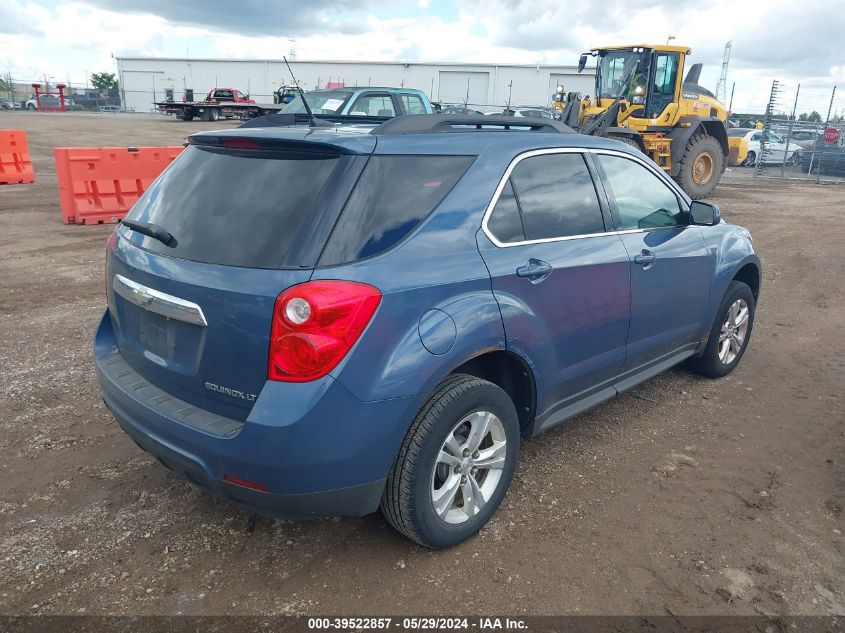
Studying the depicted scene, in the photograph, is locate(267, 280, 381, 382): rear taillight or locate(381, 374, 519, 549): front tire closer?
locate(267, 280, 381, 382): rear taillight

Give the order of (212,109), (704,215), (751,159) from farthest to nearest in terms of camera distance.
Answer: (212,109)
(751,159)
(704,215)

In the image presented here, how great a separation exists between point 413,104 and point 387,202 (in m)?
11.2

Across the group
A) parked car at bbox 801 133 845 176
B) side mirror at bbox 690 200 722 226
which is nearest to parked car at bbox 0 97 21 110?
parked car at bbox 801 133 845 176

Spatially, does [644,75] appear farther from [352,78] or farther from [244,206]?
[352,78]

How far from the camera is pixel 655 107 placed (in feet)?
47.8

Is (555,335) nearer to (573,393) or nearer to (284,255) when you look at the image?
(573,393)

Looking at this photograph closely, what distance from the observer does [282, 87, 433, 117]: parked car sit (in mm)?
12047

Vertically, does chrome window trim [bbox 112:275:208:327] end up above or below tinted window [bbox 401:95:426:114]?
below

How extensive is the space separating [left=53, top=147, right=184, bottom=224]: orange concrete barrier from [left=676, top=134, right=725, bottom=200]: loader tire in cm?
1086

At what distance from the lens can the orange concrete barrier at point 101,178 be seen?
9867 mm

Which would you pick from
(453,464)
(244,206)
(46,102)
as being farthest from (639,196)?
(46,102)

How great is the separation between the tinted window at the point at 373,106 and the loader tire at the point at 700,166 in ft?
22.1

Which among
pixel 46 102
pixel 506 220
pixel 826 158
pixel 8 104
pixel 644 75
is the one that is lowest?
pixel 826 158

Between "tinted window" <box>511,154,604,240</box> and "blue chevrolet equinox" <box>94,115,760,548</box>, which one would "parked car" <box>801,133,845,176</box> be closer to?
"tinted window" <box>511,154,604,240</box>
